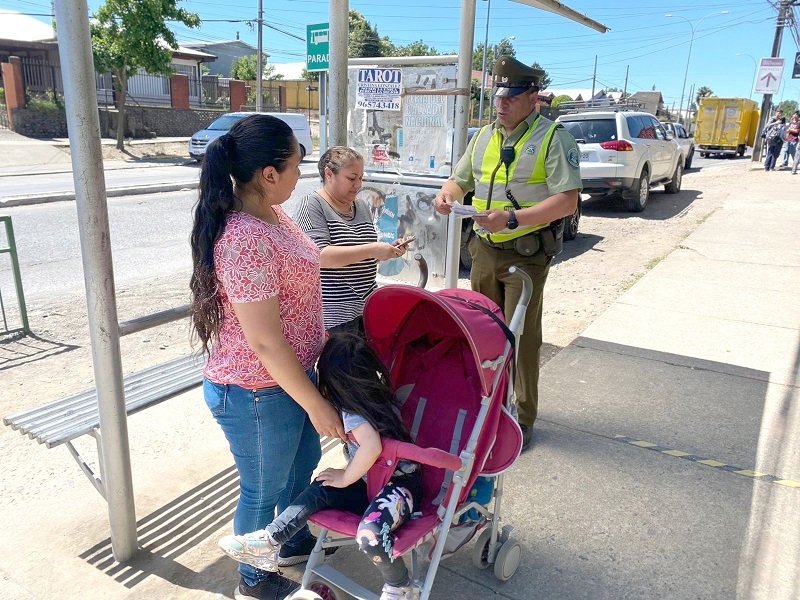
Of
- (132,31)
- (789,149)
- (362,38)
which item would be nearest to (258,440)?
(132,31)

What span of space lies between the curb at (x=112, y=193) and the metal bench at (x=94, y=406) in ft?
26.3

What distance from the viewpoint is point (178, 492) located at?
124 inches

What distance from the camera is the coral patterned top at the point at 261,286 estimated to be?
1907 mm

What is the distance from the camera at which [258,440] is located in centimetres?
218

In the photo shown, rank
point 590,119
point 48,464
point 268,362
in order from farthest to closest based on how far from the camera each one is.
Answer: point 590,119
point 48,464
point 268,362

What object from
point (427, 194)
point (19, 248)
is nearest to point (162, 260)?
point (19, 248)

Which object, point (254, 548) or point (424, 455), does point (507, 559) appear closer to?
point (424, 455)

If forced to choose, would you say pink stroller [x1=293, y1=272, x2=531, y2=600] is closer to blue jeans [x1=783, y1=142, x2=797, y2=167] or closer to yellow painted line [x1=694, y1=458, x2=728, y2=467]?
yellow painted line [x1=694, y1=458, x2=728, y2=467]

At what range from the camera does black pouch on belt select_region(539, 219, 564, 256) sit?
3311mm

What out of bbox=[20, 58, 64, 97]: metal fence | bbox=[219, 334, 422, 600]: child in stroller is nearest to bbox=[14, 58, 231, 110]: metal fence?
bbox=[20, 58, 64, 97]: metal fence

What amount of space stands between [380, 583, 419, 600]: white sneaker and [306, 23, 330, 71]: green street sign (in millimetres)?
7407

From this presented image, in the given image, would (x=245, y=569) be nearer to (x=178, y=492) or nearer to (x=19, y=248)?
(x=178, y=492)

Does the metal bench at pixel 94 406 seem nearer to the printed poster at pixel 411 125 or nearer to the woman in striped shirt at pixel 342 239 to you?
the woman in striped shirt at pixel 342 239

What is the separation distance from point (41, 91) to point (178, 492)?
28.9 m
